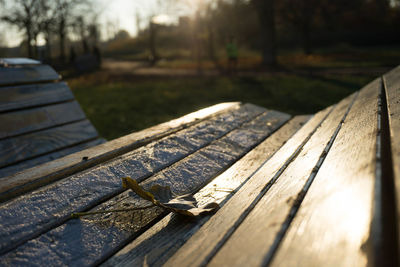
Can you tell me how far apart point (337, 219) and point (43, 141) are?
239 centimetres

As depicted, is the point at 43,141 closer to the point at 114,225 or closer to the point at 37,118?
the point at 37,118

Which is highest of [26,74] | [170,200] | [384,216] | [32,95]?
[26,74]

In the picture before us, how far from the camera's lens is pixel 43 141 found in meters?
2.50

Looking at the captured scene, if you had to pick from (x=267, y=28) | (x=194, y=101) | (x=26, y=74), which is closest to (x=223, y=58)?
(x=267, y=28)

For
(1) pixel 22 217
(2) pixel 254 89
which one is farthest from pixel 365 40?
(1) pixel 22 217

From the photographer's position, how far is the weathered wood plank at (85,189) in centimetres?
110

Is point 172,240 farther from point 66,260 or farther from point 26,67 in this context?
point 26,67

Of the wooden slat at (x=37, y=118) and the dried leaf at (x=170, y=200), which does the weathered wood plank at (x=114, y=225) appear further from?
the wooden slat at (x=37, y=118)

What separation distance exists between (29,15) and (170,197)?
21.0 metres

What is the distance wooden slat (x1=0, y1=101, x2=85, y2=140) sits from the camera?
2391mm

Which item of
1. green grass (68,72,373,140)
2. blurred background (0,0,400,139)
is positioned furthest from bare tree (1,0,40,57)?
green grass (68,72,373,140)

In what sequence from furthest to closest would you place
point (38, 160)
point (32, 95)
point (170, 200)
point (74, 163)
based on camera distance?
point (32, 95), point (38, 160), point (74, 163), point (170, 200)

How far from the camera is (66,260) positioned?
1.00m

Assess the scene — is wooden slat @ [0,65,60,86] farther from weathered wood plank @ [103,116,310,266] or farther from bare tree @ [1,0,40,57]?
bare tree @ [1,0,40,57]
